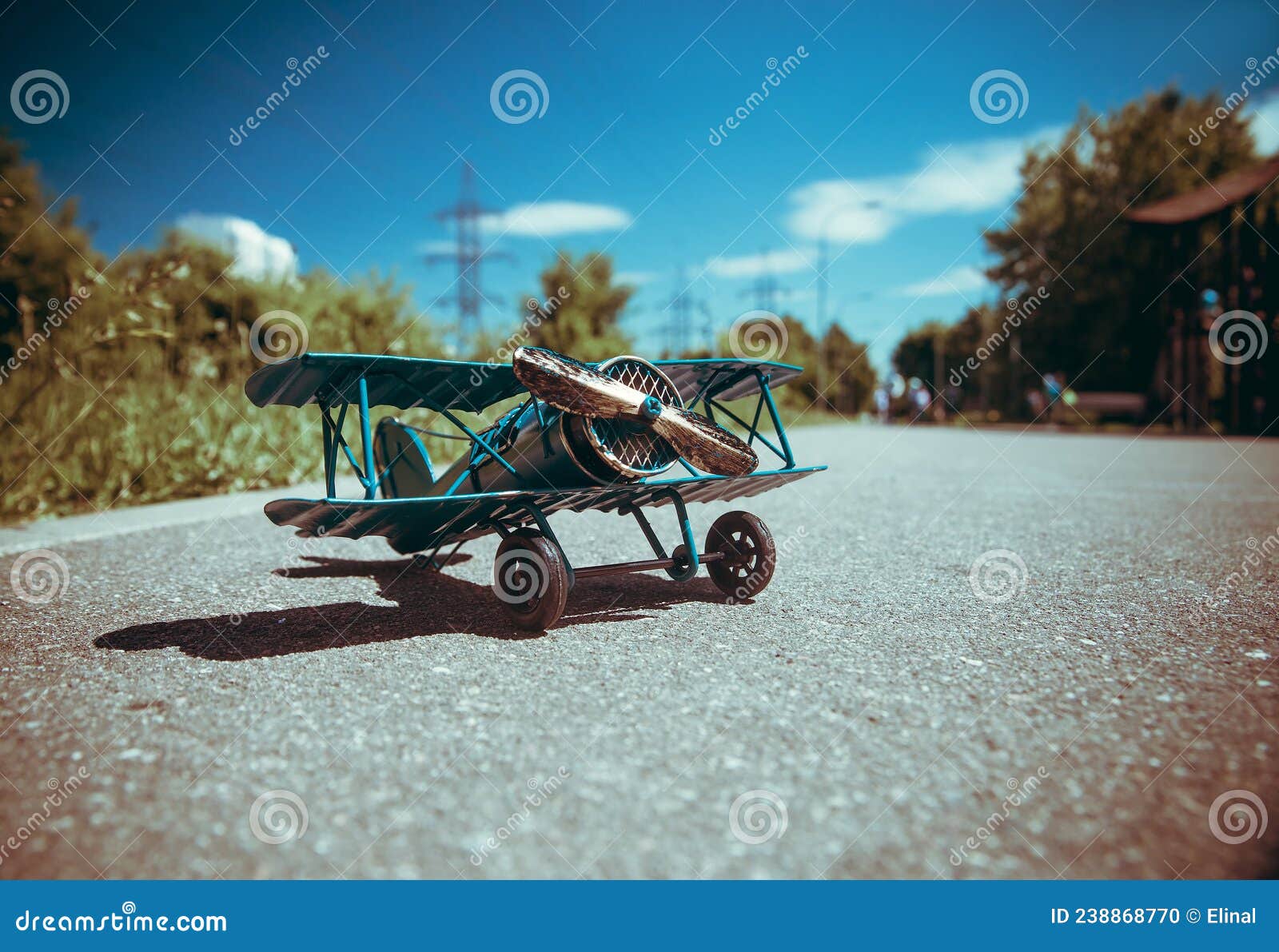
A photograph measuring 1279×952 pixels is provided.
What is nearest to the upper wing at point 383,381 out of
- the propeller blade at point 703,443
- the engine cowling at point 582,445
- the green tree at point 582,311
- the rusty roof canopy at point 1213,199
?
the engine cowling at point 582,445

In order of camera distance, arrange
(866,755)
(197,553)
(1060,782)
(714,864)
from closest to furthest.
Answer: (714,864), (1060,782), (866,755), (197,553)

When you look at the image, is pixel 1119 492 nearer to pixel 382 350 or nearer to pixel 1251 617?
pixel 1251 617

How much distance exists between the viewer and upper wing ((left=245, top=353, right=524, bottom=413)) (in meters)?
3.62

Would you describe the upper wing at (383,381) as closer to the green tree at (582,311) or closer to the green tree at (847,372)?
the green tree at (582,311)

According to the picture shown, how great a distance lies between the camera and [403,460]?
5773mm

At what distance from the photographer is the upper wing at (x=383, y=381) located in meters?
3.62

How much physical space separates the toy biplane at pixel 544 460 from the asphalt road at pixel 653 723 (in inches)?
14.1

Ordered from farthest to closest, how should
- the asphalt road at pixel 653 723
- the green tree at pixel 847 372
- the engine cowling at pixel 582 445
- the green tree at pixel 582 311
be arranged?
the green tree at pixel 847 372 → the green tree at pixel 582 311 → the engine cowling at pixel 582 445 → the asphalt road at pixel 653 723

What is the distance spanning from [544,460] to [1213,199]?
3503 centimetres

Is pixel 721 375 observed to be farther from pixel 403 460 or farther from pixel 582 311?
pixel 582 311

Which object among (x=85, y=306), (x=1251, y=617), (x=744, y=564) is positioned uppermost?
(x=85, y=306)

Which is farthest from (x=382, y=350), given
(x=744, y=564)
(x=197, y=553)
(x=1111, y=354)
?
(x=1111, y=354)

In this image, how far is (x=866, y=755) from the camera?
8.14 ft

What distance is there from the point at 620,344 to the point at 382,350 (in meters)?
10.2
